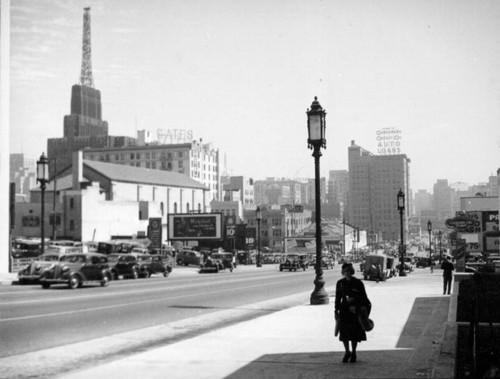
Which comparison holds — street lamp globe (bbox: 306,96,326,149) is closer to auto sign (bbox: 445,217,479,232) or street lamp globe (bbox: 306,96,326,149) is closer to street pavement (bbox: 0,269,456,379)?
auto sign (bbox: 445,217,479,232)

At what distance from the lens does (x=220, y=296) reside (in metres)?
25.3

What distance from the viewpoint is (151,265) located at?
1730 inches

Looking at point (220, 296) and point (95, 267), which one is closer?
point (220, 296)

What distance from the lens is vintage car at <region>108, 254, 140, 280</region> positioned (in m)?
38.0

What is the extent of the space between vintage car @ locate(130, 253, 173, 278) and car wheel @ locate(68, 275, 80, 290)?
40.8 ft

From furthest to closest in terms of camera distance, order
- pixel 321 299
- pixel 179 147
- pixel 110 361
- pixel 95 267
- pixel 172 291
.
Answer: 1. pixel 179 147
2. pixel 95 267
3. pixel 172 291
4. pixel 321 299
5. pixel 110 361

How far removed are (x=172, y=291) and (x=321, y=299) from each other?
9274mm

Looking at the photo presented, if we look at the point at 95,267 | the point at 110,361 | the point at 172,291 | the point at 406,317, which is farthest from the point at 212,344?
the point at 95,267

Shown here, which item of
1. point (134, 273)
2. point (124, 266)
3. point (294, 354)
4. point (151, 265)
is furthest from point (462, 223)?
point (151, 265)

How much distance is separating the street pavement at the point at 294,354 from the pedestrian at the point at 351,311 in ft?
1.28

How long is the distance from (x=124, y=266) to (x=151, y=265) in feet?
17.2

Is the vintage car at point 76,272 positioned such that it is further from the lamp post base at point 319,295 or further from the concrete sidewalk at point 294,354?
the concrete sidewalk at point 294,354

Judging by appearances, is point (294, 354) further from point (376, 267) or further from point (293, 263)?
point (293, 263)

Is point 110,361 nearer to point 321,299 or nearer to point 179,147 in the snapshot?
point 321,299
